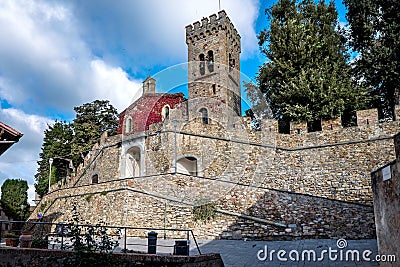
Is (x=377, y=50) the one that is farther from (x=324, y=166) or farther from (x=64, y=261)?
(x=64, y=261)

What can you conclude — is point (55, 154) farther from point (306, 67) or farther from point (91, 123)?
point (306, 67)

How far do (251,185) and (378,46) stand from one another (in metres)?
9.20

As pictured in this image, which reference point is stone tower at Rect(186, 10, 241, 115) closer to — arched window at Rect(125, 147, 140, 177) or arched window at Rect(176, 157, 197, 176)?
arched window at Rect(176, 157, 197, 176)

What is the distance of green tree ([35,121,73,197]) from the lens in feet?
90.3

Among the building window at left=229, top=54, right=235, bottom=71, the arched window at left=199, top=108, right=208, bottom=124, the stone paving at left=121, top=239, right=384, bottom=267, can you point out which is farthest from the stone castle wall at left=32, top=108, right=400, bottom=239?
the building window at left=229, top=54, right=235, bottom=71

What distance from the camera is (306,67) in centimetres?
1788

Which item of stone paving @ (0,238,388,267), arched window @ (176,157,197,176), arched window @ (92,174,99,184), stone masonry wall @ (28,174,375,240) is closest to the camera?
stone paving @ (0,238,388,267)

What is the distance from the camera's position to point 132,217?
46.7 feet

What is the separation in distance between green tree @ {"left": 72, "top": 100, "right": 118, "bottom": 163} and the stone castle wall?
832cm

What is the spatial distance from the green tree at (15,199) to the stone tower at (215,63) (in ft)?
51.8

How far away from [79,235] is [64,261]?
580mm

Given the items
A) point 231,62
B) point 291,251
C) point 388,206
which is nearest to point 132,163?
point 231,62

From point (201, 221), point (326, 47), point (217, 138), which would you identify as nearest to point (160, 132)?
point (217, 138)

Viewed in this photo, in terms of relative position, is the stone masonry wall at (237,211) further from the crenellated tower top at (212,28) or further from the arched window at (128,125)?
the crenellated tower top at (212,28)
